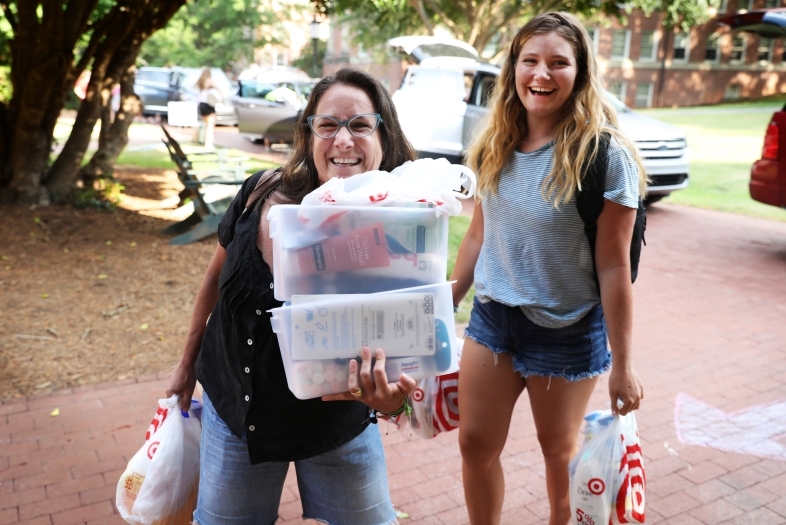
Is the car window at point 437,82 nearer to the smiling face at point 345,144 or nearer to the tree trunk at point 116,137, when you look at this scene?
the tree trunk at point 116,137

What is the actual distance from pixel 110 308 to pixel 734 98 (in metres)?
42.4

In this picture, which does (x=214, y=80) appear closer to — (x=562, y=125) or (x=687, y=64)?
(x=562, y=125)

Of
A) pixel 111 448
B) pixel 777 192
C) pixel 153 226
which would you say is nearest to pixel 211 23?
pixel 153 226

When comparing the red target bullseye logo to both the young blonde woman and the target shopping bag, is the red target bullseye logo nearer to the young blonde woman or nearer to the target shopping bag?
the young blonde woman

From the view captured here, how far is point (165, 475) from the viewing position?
2287mm

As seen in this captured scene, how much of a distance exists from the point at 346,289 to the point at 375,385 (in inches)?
9.1

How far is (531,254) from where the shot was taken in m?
2.51

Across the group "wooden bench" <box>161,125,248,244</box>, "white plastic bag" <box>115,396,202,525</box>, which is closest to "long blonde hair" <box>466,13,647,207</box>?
"white plastic bag" <box>115,396,202,525</box>

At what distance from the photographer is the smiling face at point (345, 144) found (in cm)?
199

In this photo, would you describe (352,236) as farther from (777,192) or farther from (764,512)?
(777,192)

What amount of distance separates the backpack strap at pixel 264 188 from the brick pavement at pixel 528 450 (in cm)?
180

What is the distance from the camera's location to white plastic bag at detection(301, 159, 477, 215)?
1692 millimetres

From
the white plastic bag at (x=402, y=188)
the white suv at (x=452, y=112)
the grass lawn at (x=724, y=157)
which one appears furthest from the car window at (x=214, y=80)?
the white plastic bag at (x=402, y=188)

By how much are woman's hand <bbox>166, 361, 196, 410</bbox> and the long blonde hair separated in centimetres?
120
